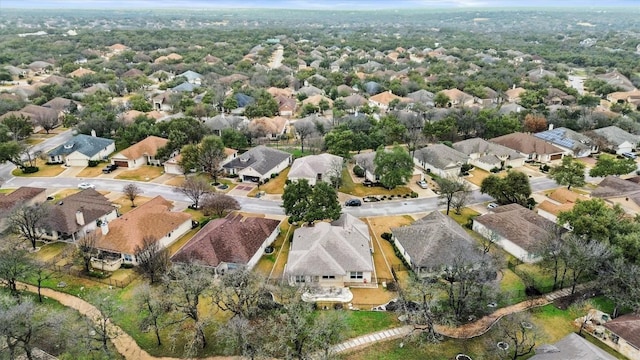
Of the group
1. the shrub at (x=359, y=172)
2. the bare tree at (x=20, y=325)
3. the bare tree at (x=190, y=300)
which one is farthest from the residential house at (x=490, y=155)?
the bare tree at (x=20, y=325)

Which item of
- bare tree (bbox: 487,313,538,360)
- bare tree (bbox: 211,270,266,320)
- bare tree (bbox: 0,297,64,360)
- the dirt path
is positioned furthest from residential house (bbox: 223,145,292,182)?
bare tree (bbox: 487,313,538,360)

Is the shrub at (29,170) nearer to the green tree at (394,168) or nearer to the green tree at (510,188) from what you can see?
the green tree at (394,168)

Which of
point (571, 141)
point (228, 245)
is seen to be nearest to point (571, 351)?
point (228, 245)

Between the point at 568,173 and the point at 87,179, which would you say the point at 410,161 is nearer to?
the point at 568,173

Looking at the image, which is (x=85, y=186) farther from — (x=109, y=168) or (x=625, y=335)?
(x=625, y=335)

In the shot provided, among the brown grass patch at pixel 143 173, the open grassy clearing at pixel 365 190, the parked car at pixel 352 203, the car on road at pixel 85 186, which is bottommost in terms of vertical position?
the brown grass patch at pixel 143 173

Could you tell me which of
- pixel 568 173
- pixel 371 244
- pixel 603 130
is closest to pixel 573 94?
pixel 603 130
